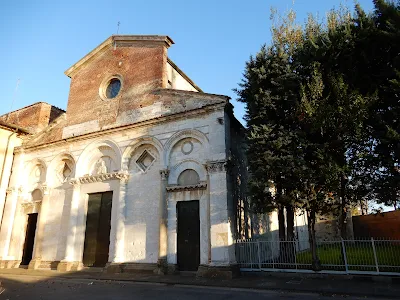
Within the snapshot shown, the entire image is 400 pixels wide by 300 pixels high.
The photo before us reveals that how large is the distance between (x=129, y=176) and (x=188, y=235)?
4.31 m

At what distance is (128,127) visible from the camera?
15.0m

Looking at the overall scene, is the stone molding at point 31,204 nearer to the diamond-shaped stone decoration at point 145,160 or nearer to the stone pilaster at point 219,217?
the diamond-shaped stone decoration at point 145,160

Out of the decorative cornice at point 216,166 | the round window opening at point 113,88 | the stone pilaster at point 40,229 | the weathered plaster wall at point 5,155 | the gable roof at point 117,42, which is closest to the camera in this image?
the decorative cornice at point 216,166

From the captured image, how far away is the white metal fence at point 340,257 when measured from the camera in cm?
959

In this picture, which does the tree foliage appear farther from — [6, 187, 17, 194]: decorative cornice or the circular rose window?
[6, 187, 17, 194]: decorative cornice

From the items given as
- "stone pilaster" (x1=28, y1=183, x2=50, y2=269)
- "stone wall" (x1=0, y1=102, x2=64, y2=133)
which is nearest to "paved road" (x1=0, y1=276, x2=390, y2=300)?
"stone pilaster" (x1=28, y1=183, x2=50, y2=269)

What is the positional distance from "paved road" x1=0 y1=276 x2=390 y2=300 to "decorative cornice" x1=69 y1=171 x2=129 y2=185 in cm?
493

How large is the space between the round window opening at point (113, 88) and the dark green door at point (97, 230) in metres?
5.69

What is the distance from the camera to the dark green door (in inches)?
557

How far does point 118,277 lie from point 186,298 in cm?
494

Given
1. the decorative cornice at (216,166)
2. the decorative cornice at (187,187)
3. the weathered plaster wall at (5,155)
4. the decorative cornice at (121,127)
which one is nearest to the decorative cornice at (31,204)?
the weathered plaster wall at (5,155)

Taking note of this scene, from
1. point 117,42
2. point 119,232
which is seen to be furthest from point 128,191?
point 117,42

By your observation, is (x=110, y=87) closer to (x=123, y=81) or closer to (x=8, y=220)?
(x=123, y=81)

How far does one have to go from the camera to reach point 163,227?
41.5 ft
